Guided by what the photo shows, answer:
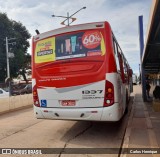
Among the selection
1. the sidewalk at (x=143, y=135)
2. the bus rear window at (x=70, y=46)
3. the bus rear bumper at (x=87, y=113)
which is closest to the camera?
the sidewalk at (x=143, y=135)

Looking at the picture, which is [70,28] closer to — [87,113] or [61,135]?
[87,113]

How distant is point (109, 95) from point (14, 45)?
37.1m

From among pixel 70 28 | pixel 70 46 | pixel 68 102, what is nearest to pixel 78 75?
pixel 68 102

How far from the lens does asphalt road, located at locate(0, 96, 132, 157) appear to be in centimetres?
663

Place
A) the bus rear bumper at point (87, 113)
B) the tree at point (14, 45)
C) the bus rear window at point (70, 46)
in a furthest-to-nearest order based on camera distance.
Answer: the tree at point (14, 45) < the bus rear window at point (70, 46) < the bus rear bumper at point (87, 113)

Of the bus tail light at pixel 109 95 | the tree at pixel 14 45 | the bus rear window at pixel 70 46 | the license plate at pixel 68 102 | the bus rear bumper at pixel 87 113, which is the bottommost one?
the bus rear bumper at pixel 87 113

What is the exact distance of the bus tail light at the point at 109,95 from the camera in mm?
6797

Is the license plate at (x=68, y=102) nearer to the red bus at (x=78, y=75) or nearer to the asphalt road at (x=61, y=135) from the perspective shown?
the red bus at (x=78, y=75)

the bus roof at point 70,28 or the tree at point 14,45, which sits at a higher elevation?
the tree at point 14,45

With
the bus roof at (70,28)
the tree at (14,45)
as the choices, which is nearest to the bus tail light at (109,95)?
the bus roof at (70,28)

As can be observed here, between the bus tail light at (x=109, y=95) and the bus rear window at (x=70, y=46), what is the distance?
2.86ft

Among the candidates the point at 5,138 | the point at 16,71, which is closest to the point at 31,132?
the point at 5,138

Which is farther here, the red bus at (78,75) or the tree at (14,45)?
the tree at (14,45)

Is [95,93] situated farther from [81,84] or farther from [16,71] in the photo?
[16,71]
